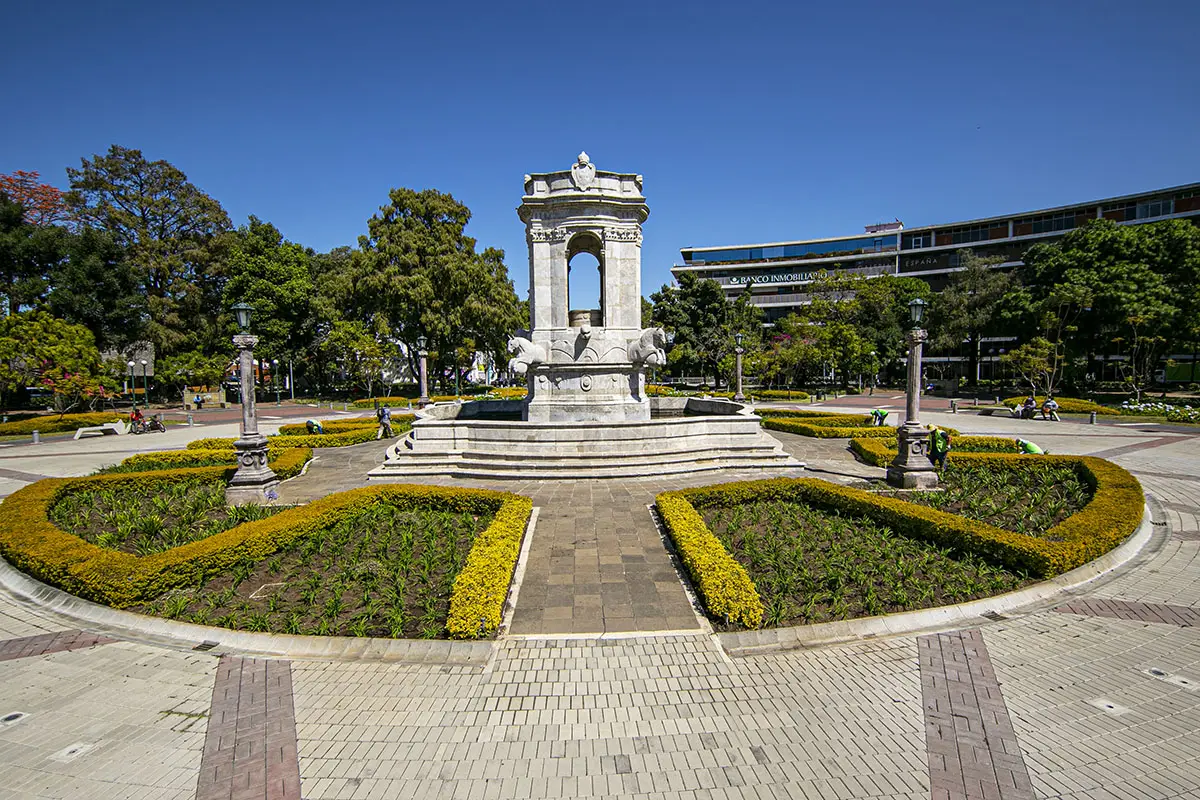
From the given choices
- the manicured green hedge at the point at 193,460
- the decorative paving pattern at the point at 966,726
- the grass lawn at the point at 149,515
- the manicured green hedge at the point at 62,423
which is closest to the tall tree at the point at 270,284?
the manicured green hedge at the point at 62,423

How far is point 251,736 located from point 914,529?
9482 mm

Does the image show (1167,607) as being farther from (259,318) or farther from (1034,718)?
(259,318)

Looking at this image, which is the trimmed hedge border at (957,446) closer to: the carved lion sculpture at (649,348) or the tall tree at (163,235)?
the carved lion sculpture at (649,348)

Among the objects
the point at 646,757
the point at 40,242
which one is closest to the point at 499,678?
the point at 646,757

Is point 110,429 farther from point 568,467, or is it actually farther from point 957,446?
point 957,446

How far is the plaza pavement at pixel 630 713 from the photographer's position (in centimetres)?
430

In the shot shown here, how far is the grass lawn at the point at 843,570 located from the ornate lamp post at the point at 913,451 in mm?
3733

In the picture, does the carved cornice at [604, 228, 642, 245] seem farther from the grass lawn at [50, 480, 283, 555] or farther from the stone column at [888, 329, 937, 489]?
the grass lawn at [50, 480, 283, 555]

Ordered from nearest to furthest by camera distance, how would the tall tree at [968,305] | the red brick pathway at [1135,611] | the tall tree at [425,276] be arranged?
the red brick pathway at [1135,611]
the tall tree at [425,276]
the tall tree at [968,305]

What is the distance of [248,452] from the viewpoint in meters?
12.5

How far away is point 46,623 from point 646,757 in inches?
315

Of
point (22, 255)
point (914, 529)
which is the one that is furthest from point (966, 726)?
point (22, 255)

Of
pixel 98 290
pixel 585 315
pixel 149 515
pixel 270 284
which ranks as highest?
pixel 270 284

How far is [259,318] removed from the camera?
149 feet
